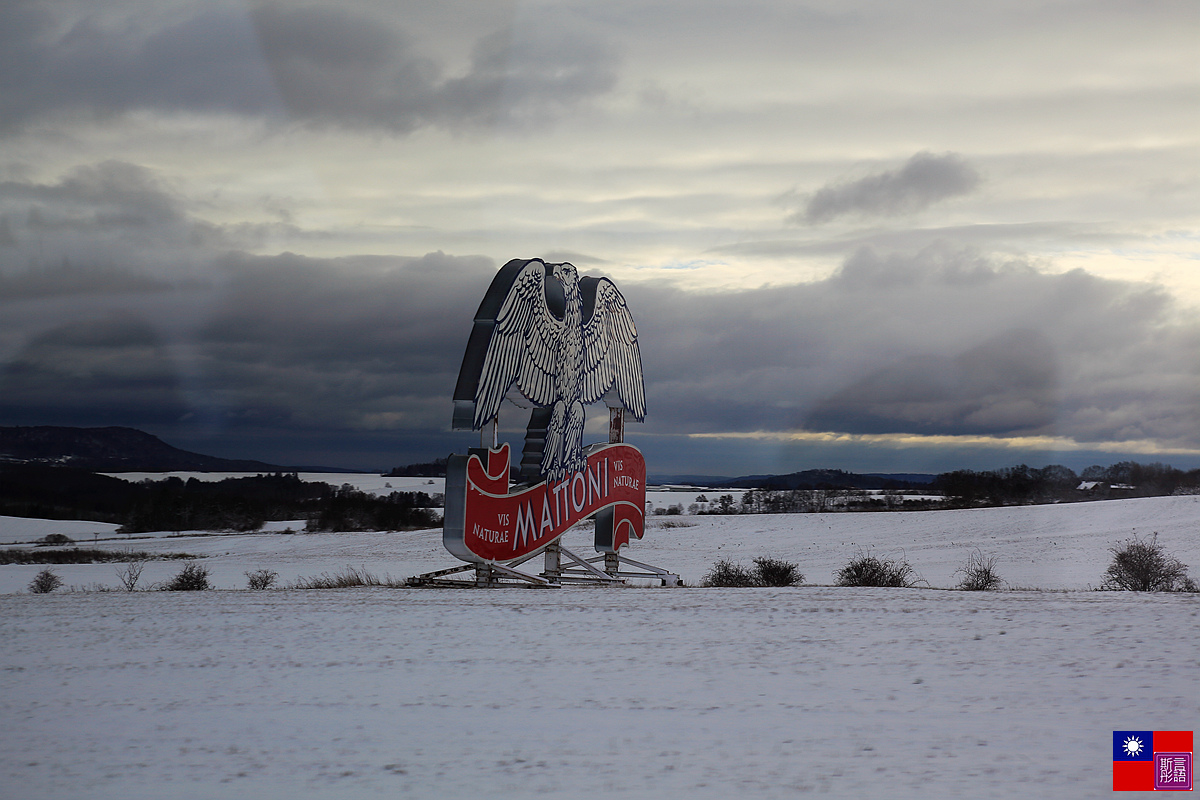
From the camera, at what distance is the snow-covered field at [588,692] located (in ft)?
20.3

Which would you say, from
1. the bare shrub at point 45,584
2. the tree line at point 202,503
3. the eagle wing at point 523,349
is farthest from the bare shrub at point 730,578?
the tree line at point 202,503

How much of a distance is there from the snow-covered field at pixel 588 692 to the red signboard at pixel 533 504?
118 centimetres

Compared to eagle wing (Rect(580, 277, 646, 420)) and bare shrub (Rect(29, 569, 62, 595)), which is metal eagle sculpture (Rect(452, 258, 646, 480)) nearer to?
eagle wing (Rect(580, 277, 646, 420))

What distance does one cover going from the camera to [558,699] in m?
8.06

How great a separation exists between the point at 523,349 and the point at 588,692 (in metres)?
8.58

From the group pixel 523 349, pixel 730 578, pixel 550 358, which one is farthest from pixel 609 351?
pixel 730 578

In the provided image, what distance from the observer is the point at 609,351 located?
2009cm

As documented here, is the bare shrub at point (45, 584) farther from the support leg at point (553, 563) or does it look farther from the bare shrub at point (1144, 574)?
the bare shrub at point (1144, 574)

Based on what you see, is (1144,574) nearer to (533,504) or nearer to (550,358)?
(533,504)

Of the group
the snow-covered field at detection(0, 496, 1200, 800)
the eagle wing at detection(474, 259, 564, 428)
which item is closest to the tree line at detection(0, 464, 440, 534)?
the eagle wing at detection(474, 259, 564, 428)

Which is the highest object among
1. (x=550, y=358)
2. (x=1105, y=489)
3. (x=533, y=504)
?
(x=550, y=358)

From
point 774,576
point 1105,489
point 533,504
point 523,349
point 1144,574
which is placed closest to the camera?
point 523,349

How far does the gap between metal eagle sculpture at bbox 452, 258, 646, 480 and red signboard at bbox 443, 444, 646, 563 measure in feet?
1.82

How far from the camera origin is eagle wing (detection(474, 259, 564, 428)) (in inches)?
587
